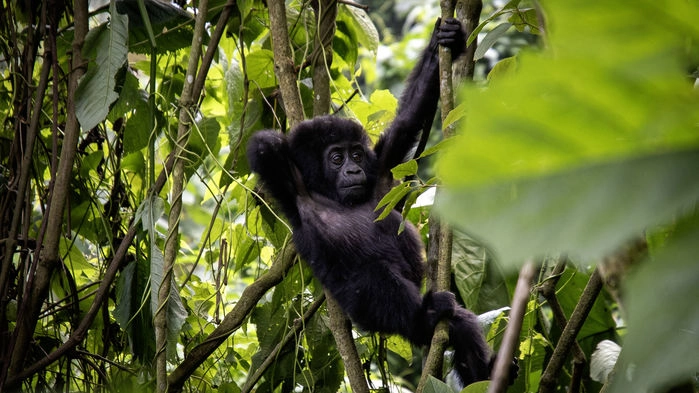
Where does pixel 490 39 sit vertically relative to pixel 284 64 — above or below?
below

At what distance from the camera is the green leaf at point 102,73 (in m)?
1.94

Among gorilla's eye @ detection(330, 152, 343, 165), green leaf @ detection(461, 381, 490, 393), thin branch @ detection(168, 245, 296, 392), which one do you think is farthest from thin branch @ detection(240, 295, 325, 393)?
green leaf @ detection(461, 381, 490, 393)

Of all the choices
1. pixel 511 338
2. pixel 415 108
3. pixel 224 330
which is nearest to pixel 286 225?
pixel 224 330

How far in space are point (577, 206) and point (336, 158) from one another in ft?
8.30

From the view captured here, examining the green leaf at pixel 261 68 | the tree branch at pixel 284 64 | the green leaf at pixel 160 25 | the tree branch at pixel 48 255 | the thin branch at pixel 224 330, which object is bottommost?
the thin branch at pixel 224 330

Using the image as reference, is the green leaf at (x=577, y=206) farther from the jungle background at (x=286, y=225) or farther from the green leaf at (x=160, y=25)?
the green leaf at (x=160, y=25)

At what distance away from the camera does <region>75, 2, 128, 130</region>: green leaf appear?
194 centimetres

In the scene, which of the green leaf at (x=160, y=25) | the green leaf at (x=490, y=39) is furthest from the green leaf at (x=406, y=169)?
the green leaf at (x=160, y=25)

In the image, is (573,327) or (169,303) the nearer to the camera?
(573,327)

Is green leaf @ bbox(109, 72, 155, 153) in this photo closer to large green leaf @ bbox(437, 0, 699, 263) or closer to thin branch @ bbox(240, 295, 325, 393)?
thin branch @ bbox(240, 295, 325, 393)

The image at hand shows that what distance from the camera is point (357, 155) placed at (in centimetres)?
283

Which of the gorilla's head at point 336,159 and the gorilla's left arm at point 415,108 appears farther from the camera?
the gorilla's head at point 336,159

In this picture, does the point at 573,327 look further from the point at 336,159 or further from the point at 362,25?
the point at 362,25

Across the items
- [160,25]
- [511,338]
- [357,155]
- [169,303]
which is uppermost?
[160,25]
